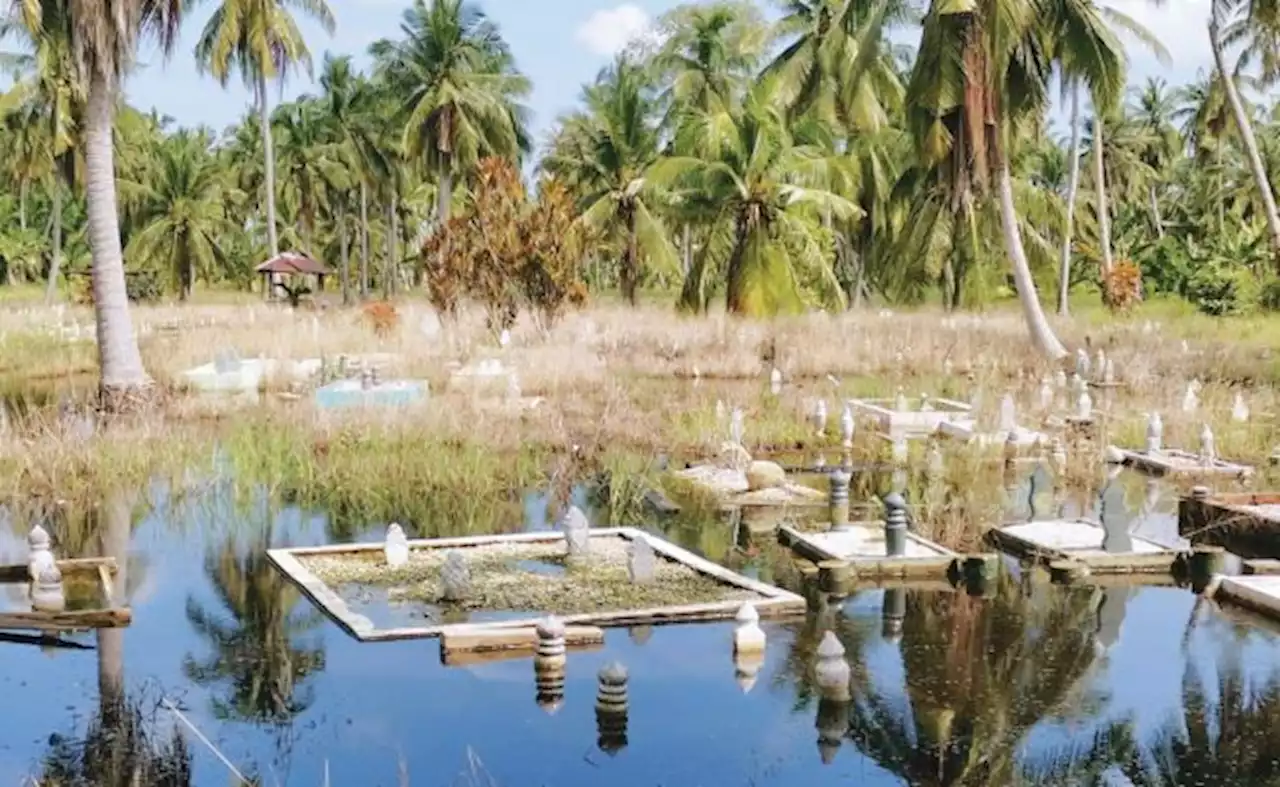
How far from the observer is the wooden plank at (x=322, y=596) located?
347 inches

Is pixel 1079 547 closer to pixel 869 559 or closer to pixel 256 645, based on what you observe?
pixel 869 559

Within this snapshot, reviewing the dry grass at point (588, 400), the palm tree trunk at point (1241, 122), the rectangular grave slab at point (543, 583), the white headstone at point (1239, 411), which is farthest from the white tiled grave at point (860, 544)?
the palm tree trunk at point (1241, 122)

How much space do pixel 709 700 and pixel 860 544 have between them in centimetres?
373

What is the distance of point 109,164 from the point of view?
18641 mm

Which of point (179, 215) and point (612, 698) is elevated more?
point (179, 215)

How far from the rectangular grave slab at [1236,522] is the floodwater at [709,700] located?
186 centimetres

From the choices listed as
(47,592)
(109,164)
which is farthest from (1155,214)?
(47,592)

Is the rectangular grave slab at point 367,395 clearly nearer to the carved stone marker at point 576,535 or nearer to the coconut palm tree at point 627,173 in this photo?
the carved stone marker at point 576,535

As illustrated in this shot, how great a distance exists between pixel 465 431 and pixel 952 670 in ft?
28.9

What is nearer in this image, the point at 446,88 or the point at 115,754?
the point at 115,754

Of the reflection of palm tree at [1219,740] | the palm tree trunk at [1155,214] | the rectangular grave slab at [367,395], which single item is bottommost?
the reflection of palm tree at [1219,740]

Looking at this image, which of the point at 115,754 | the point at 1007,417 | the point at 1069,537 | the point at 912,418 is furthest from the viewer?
the point at 912,418

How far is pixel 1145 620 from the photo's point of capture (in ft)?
30.9

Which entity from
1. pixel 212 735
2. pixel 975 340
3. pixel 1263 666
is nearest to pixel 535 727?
pixel 212 735
